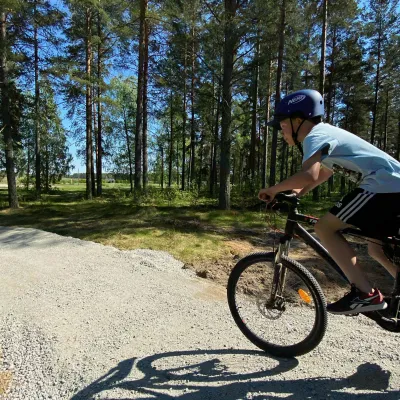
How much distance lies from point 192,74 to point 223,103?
3.31 meters

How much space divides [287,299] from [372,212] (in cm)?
106

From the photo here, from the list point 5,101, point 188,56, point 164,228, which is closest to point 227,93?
A: point 188,56

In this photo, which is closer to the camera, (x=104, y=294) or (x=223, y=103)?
(x=104, y=294)

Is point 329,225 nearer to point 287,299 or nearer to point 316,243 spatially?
point 316,243

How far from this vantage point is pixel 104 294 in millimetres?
3748

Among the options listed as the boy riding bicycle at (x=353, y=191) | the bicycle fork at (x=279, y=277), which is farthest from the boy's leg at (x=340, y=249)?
the bicycle fork at (x=279, y=277)

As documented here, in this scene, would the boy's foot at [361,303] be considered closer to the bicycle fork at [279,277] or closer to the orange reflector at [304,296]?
the orange reflector at [304,296]

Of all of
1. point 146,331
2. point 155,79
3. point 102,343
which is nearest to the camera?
point 102,343

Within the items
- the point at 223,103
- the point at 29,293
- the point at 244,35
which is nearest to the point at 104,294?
the point at 29,293

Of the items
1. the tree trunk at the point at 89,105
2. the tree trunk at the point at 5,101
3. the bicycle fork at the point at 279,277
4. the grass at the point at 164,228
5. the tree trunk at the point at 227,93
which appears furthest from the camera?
the tree trunk at the point at 89,105

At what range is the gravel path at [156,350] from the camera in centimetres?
209

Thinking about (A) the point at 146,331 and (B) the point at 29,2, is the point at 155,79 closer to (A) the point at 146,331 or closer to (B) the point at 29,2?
(B) the point at 29,2

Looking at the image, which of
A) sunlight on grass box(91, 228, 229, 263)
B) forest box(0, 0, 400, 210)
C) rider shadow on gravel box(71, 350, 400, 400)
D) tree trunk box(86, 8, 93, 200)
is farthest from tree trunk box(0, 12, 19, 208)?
rider shadow on gravel box(71, 350, 400, 400)

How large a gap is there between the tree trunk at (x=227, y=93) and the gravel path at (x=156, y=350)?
7442 millimetres
